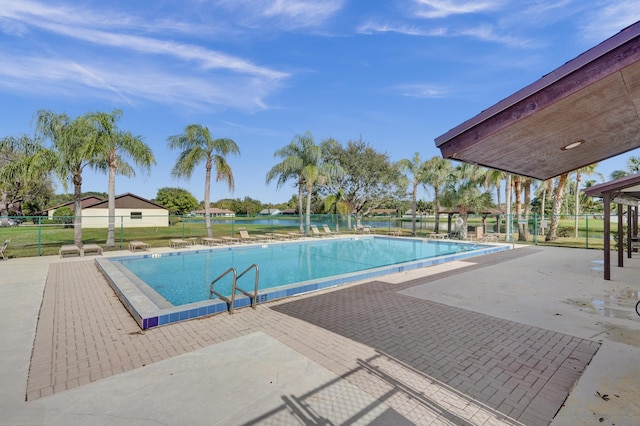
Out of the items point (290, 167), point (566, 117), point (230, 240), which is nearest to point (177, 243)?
point (230, 240)

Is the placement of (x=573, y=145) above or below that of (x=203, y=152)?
below

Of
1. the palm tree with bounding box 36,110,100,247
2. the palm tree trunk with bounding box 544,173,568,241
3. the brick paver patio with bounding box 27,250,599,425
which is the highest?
the palm tree with bounding box 36,110,100,247

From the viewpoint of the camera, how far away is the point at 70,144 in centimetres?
1205

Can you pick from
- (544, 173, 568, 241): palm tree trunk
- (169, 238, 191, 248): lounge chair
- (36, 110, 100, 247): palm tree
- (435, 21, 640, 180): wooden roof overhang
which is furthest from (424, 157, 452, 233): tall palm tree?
(36, 110, 100, 247): palm tree

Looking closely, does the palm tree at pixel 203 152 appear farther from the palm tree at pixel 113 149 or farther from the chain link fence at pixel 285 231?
the chain link fence at pixel 285 231

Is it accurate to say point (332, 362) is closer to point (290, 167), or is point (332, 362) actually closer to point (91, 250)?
point (91, 250)

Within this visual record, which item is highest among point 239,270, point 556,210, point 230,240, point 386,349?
point 556,210

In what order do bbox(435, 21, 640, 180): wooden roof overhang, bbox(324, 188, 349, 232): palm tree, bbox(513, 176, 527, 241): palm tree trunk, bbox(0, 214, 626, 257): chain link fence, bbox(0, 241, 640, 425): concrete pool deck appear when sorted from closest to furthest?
bbox(0, 241, 640, 425): concrete pool deck < bbox(435, 21, 640, 180): wooden roof overhang < bbox(0, 214, 626, 257): chain link fence < bbox(513, 176, 527, 241): palm tree trunk < bbox(324, 188, 349, 232): palm tree

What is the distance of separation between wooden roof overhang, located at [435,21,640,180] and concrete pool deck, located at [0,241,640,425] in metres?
2.65

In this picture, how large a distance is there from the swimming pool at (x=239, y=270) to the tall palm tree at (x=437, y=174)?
7357 millimetres

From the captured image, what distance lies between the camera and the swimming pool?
17.1 ft

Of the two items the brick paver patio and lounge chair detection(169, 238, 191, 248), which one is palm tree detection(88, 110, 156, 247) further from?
the brick paver patio

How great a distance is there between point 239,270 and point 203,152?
29.4 feet

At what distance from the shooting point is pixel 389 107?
21.8m
